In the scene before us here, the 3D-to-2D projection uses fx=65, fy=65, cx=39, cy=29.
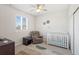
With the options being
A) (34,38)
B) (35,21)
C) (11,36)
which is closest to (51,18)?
(35,21)

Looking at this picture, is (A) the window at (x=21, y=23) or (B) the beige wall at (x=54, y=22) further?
(B) the beige wall at (x=54, y=22)

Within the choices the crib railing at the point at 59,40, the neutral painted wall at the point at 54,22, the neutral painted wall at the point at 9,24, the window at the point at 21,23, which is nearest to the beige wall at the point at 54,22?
the neutral painted wall at the point at 54,22

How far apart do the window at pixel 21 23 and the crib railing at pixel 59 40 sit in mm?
1855

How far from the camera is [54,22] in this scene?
4.61 meters

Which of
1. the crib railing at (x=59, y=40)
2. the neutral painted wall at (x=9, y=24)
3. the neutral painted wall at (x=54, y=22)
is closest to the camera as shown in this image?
the neutral painted wall at (x=9, y=24)

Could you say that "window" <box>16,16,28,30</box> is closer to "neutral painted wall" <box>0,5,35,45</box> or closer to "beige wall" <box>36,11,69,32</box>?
"neutral painted wall" <box>0,5,35,45</box>

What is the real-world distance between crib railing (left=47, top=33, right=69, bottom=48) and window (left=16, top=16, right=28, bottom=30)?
1855 millimetres

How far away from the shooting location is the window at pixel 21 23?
4076mm

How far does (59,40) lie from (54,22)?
1.42m

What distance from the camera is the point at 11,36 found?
3.51 metres

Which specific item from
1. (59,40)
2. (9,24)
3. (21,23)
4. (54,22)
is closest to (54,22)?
(54,22)

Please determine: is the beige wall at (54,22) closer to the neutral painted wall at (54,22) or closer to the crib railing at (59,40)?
the neutral painted wall at (54,22)

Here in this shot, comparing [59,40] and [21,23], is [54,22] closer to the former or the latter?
[59,40]

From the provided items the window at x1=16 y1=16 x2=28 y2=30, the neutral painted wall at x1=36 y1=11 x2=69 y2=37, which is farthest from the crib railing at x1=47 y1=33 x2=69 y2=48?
the window at x1=16 y1=16 x2=28 y2=30
